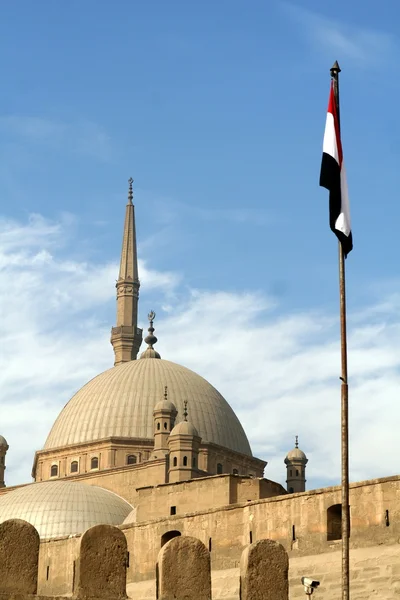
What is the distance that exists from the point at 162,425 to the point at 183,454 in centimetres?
450

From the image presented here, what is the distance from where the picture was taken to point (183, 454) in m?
47.4

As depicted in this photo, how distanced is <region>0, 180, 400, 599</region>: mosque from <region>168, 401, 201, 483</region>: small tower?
0.15 ft

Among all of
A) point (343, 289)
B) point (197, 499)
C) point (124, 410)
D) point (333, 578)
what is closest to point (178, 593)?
point (343, 289)

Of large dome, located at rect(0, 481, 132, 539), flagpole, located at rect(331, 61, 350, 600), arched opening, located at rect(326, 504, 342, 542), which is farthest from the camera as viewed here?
large dome, located at rect(0, 481, 132, 539)

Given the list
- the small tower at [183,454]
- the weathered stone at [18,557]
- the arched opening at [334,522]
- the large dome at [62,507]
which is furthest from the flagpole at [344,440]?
the small tower at [183,454]

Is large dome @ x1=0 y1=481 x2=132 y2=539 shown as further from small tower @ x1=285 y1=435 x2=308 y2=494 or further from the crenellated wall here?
the crenellated wall

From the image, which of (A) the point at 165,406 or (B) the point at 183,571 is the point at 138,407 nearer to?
(A) the point at 165,406

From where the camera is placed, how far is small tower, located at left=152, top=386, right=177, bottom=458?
51531 millimetres

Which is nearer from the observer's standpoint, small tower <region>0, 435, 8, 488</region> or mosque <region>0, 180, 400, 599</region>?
mosque <region>0, 180, 400, 599</region>

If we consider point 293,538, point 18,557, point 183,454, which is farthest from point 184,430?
point 18,557

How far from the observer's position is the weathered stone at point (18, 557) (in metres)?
10.6

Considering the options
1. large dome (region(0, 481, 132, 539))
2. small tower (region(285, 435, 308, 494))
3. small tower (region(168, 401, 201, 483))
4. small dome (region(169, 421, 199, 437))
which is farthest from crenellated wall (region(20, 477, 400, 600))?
small tower (region(285, 435, 308, 494))

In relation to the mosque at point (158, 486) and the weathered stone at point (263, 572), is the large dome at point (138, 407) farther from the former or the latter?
the weathered stone at point (263, 572)

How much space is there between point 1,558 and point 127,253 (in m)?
54.4
